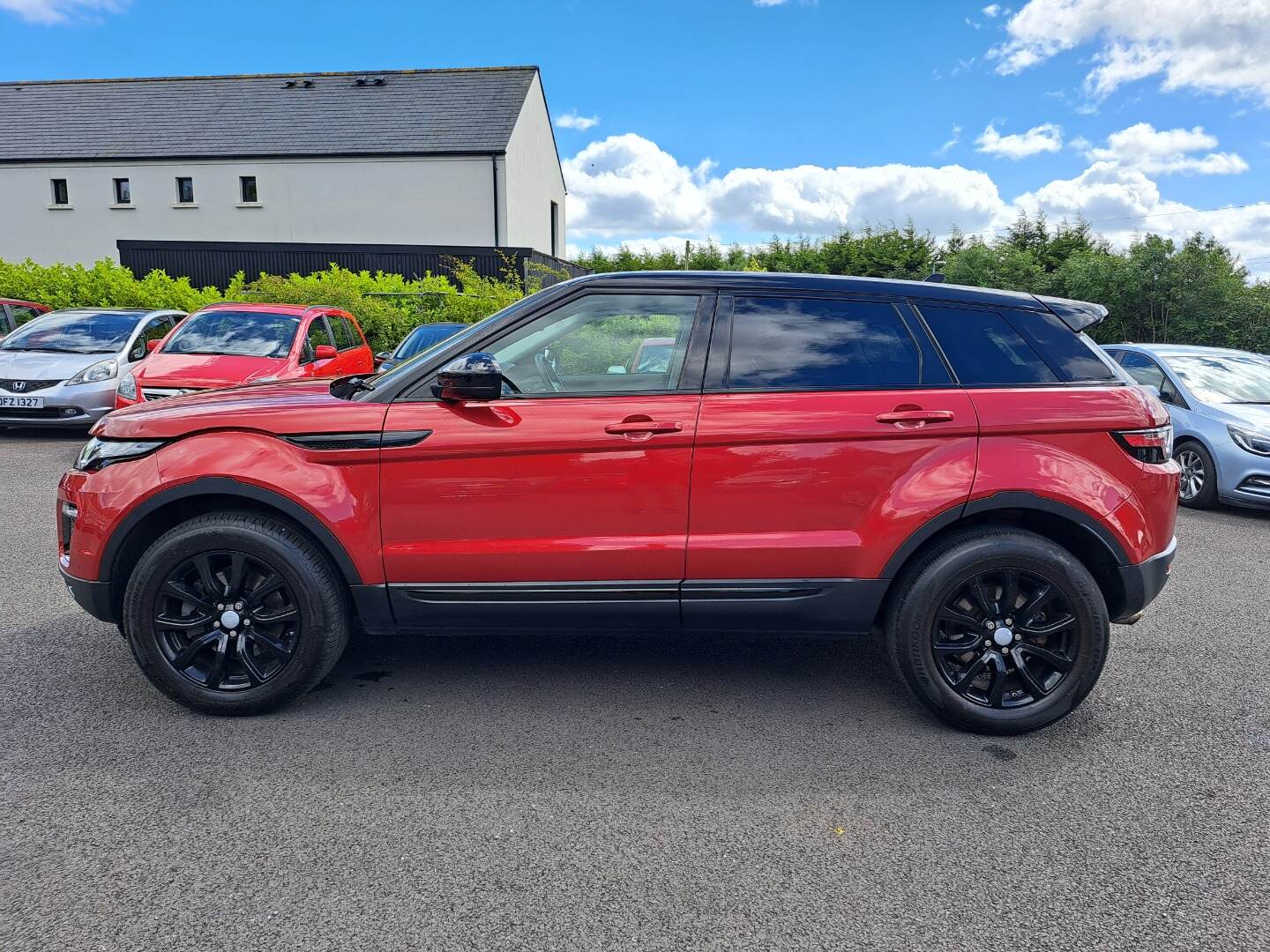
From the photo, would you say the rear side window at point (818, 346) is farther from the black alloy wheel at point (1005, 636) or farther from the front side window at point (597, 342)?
the black alloy wheel at point (1005, 636)

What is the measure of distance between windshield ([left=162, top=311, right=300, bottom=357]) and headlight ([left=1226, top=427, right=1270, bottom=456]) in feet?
32.2

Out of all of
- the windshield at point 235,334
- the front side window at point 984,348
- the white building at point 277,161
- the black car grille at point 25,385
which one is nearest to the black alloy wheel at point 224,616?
the front side window at point 984,348

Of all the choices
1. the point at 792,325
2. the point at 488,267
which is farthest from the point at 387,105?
the point at 792,325

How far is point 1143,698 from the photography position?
3824mm

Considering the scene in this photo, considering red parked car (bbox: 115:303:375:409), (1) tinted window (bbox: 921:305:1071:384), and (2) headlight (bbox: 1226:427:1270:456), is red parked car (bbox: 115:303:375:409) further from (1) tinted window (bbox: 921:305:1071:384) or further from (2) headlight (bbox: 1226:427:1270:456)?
(2) headlight (bbox: 1226:427:1270:456)

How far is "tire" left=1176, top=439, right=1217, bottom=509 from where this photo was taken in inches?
315

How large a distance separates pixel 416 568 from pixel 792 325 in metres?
1.83

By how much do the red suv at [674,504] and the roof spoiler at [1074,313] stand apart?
175mm

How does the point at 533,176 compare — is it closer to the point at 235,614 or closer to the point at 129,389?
the point at 129,389

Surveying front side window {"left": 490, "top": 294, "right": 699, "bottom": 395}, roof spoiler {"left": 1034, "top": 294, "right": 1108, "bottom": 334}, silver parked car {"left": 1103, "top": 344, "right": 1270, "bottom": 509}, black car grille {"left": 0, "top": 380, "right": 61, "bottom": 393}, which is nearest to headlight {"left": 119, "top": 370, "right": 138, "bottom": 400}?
black car grille {"left": 0, "top": 380, "right": 61, "bottom": 393}

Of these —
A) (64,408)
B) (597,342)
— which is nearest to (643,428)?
(597,342)

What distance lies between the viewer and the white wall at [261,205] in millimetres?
29625

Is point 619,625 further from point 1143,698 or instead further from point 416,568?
point 1143,698

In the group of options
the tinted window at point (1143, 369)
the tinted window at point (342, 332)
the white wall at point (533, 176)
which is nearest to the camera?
the tinted window at point (1143, 369)
